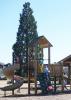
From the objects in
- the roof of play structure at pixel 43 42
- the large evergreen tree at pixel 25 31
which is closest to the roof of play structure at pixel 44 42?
the roof of play structure at pixel 43 42

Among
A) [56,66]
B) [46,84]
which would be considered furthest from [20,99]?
[56,66]

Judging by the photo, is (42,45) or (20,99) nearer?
(20,99)

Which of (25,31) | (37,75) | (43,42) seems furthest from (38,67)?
(25,31)

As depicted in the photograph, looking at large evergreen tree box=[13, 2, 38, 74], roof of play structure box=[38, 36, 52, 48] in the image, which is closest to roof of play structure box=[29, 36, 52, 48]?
roof of play structure box=[38, 36, 52, 48]

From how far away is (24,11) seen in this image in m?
60.7

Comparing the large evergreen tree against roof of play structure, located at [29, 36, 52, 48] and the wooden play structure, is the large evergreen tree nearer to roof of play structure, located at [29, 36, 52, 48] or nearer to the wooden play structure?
roof of play structure, located at [29, 36, 52, 48]

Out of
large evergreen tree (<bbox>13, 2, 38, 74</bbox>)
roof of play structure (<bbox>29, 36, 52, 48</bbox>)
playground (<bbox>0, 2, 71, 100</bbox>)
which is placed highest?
large evergreen tree (<bbox>13, 2, 38, 74</bbox>)

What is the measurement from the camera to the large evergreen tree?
58.0 metres

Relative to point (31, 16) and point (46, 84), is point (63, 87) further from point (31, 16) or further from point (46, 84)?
point (31, 16)

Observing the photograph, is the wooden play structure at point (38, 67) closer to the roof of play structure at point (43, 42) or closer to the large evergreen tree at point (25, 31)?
the roof of play structure at point (43, 42)

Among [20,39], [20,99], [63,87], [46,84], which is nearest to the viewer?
[20,99]

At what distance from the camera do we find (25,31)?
59.3 metres

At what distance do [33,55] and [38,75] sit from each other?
1652 millimetres

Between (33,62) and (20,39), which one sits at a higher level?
(20,39)
